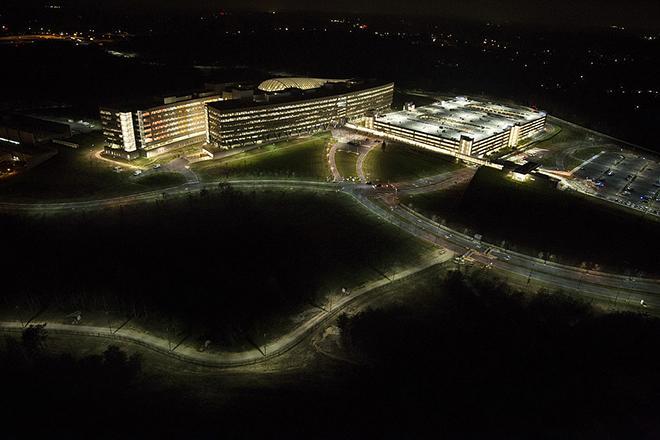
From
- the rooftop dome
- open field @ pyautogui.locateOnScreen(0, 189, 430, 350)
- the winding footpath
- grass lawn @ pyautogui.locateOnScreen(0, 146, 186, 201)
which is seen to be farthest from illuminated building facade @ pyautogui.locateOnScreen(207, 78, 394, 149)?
open field @ pyautogui.locateOnScreen(0, 189, 430, 350)

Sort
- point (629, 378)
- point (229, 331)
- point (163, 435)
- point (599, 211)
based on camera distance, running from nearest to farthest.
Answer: point (163, 435) < point (629, 378) < point (229, 331) < point (599, 211)

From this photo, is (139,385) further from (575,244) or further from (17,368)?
(575,244)

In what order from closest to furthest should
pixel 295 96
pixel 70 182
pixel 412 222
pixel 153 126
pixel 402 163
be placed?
pixel 412 222, pixel 70 182, pixel 402 163, pixel 153 126, pixel 295 96

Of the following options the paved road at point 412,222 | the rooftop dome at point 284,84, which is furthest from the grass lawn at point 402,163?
the rooftop dome at point 284,84

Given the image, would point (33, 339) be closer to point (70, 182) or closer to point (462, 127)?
point (70, 182)

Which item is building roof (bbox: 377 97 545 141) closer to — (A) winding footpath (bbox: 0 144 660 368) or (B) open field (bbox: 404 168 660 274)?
(A) winding footpath (bbox: 0 144 660 368)

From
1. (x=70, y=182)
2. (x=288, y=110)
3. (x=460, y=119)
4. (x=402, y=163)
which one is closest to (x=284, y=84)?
(x=288, y=110)

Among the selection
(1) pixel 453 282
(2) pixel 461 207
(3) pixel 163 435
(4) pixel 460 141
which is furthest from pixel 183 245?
(4) pixel 460 141
